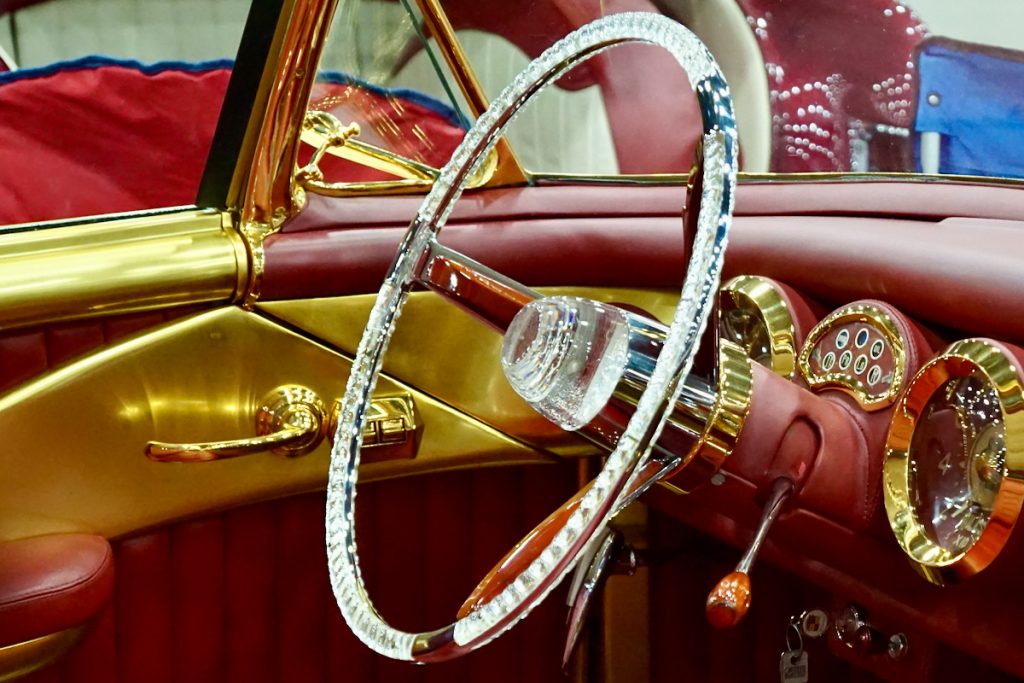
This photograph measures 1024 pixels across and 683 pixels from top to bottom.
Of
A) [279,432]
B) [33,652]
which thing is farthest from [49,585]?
[279,432]

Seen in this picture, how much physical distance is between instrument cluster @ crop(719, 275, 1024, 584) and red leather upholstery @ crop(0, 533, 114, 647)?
2.32ft

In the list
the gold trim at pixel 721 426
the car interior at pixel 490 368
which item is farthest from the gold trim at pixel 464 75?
the gold trim at pixel 721 426

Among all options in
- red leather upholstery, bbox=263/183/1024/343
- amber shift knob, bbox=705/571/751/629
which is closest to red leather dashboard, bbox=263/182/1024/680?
red leather upholstery, bbox=263/183/1024/343

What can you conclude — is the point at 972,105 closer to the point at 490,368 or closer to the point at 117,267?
the point at 490,368

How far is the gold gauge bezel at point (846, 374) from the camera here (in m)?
0.93

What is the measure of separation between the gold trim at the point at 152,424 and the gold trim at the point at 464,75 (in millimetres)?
309

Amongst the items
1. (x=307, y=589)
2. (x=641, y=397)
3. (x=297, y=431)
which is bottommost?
(x=307, y=589)

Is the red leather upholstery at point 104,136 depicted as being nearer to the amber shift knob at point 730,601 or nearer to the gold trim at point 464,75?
the gold trim at point 464,75

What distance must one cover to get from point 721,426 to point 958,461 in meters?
0.24

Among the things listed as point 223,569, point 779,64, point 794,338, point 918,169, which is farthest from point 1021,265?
point 779,64

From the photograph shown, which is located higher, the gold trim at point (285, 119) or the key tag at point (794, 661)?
the gold trim at point (285, 119)

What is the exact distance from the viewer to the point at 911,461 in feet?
2.88

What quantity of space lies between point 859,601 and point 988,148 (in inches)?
35.5

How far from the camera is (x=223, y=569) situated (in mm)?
1190
